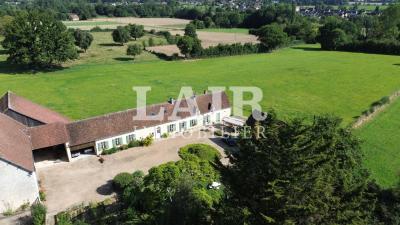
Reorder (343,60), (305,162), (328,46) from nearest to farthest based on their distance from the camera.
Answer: (305,162)
(343,60)
(328,46)

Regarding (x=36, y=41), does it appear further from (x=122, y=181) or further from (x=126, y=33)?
(x=122, y=181)

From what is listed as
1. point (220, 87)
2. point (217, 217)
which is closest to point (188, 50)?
point (220, 87)

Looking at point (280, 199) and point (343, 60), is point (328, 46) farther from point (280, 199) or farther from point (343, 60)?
point (280, 199)

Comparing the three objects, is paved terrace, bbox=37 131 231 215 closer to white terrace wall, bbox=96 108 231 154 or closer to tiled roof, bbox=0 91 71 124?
white terrace wall, bbox=96 108 231 154

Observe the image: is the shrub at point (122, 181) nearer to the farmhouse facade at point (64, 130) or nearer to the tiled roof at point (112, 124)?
the farmhouse facade at point (64, 130)

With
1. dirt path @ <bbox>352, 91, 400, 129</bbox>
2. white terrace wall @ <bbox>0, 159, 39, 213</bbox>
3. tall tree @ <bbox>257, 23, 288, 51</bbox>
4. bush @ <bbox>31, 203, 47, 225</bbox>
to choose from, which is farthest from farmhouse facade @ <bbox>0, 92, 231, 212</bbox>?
tall tree @ <bbox>257, 23, 288, 51</bbox>

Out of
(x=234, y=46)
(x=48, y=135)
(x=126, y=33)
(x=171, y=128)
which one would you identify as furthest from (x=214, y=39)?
(x=48, y=135)

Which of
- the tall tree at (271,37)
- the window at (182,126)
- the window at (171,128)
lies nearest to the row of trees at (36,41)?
the window at (171,128)
